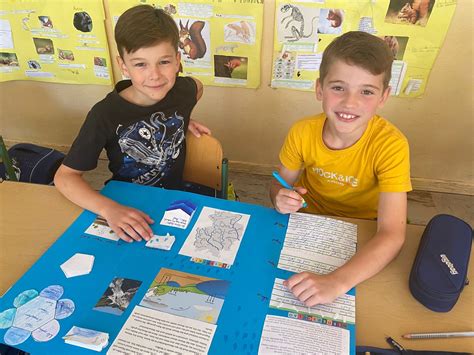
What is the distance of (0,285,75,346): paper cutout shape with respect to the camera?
0.73 m

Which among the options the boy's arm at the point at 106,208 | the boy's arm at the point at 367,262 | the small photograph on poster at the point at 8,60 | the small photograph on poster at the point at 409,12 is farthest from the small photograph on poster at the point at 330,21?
the small photograph on poster at the point at 8,60

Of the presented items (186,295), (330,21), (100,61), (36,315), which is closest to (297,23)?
(330,21)

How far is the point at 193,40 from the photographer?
6.30 feet

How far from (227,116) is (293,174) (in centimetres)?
104

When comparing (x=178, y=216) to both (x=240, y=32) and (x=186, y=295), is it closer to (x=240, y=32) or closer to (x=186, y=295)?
(x=186, y=295)

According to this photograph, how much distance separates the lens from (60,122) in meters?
2.46

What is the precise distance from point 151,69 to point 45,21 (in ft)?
3.89

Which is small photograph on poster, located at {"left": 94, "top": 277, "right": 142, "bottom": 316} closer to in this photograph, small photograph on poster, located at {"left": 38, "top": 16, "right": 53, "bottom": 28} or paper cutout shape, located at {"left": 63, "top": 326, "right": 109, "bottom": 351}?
paper cutout shape, located at {"left": 63, "top": 326, "right": 109, "bottom": 351}

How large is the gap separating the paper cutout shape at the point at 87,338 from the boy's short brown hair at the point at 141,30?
80cm

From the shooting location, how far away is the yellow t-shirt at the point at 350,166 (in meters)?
1.05

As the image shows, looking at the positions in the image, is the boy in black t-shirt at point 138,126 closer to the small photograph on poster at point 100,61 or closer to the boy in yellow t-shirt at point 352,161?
the boy in yellow t-shirt at point 352,161

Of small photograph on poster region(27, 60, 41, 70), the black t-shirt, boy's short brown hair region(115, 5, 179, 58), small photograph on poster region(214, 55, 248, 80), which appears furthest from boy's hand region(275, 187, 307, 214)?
small photograph on poster region(27, 60, 41, 70)

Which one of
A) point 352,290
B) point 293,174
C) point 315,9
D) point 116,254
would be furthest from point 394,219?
point 315,9

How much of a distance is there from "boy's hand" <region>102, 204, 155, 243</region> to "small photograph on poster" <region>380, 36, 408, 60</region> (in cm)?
142
